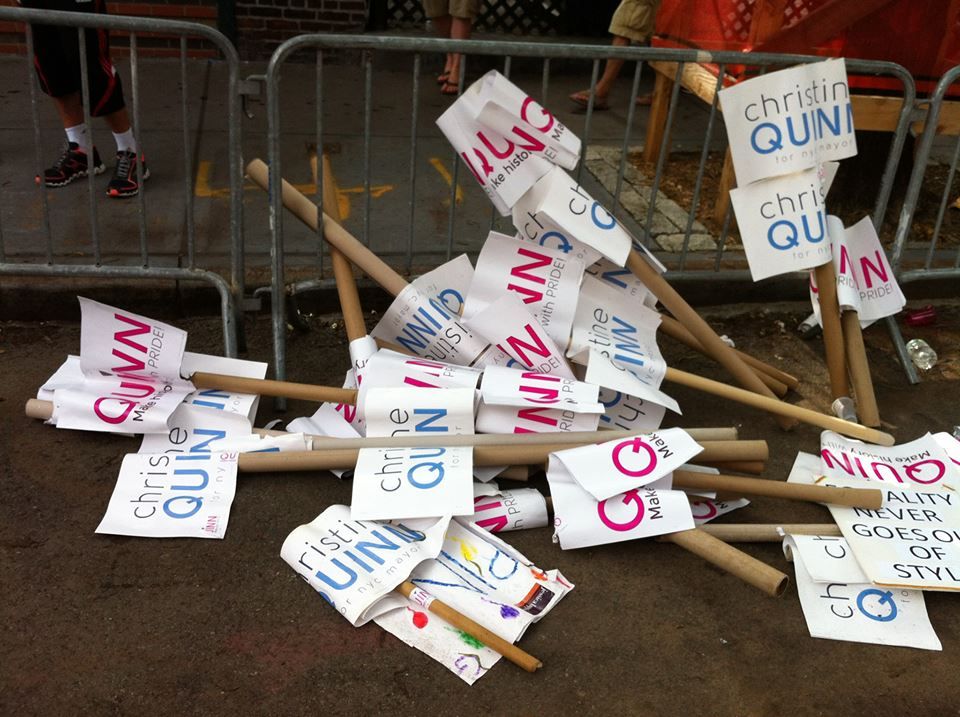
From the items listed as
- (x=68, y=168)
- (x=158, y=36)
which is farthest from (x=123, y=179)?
(x=158, y=36)

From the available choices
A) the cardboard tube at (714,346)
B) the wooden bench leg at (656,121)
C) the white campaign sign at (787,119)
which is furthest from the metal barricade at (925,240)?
the wooden bench leg at (656,121)

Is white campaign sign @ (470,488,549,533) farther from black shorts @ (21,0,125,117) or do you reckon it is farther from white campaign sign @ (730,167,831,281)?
black shorts @ (21,0,125,117)

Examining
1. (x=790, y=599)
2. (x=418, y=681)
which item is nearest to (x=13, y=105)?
→ (x=418, y=681)

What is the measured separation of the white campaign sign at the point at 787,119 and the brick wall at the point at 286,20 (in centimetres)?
522

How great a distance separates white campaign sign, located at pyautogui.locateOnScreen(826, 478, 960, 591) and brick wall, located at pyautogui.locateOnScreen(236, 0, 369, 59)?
635 cm

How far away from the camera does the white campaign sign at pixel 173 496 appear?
314 centimetres

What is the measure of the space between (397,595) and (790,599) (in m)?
1.29

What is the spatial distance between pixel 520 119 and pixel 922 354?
8.33 feet

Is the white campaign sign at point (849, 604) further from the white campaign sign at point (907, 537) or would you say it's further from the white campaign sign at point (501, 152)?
the white campaign sign at point (501, 152)

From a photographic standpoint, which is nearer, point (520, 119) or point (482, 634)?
point (482, 634)

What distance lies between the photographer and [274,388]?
365 centimetres

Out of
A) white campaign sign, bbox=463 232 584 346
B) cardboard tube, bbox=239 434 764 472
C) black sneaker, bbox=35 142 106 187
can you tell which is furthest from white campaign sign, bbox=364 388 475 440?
black sneaker, bbox=35 142 106 187

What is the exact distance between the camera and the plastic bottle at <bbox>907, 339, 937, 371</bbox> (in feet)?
15.6

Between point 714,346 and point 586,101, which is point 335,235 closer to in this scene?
point 714,346
